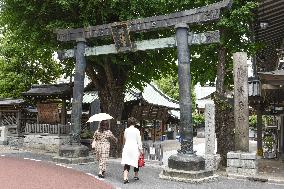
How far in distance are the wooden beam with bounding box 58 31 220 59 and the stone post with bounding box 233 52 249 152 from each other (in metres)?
1.26

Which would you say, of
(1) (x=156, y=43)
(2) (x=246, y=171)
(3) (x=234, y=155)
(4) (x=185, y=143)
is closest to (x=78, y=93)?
(1) (x=156, y=43)

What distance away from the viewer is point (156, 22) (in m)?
14.8

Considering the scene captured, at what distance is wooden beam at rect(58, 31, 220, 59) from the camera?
13719mm

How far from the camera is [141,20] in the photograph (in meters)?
15.1

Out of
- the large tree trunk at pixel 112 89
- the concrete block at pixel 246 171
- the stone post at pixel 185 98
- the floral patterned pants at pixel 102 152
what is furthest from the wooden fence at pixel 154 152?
the floral patterned pants at pixel 102 152

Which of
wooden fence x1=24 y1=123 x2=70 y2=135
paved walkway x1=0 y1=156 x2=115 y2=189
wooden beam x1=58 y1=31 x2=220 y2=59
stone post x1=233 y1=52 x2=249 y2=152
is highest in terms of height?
wooden beam x1=58 y1=31 x2=220 y2=59

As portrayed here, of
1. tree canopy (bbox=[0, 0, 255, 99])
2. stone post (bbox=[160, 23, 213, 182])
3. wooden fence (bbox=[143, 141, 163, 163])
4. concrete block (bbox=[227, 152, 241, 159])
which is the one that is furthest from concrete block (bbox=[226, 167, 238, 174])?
tree canopy (bbox=[0, 0, 255, 99])

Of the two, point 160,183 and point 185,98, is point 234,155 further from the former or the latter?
point 160,183

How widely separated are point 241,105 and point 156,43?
4.24 metres

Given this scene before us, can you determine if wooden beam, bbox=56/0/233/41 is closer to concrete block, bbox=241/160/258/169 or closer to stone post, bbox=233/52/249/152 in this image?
stone post, bbox=233/52/249/152

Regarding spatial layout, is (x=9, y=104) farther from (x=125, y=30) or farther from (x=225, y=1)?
(x=225, y=1)

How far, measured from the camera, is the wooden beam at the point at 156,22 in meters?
13.4

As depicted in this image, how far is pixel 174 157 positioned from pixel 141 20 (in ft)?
19.3

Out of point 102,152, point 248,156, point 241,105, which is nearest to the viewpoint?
point 102,152
